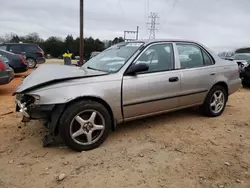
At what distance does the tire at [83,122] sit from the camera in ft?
10.4

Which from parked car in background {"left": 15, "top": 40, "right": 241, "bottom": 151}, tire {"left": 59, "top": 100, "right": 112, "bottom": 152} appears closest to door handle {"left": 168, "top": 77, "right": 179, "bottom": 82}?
parked car in background {"left": 15, "top": 40, "right": 241, "bottom": 151}

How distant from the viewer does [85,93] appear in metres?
3.26

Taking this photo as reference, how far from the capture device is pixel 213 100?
488 cm

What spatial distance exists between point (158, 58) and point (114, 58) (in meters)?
0.74

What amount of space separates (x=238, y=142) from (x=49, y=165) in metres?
2.73

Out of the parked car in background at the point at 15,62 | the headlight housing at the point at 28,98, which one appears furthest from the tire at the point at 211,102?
the parked car in background at the point at 15,62

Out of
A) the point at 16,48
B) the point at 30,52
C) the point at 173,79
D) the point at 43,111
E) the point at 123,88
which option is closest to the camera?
the point at 43,111

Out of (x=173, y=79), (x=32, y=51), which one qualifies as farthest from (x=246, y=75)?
(x=32, y=51)

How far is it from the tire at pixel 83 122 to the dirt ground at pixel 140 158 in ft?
0.39

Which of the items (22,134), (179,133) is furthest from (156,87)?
(22,134)

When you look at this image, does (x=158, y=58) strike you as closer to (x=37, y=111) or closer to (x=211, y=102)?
(x=211, y=102)

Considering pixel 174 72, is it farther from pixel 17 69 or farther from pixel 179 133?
pixel 17 69

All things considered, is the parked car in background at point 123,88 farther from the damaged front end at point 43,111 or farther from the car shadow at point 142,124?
the car shadow at point 142,124

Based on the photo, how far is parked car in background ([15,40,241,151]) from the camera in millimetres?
3197
